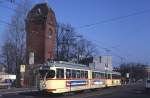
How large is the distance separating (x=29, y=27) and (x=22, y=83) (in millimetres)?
16263

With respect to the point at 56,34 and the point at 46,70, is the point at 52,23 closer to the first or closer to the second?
the point at 56,34

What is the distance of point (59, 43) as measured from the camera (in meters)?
96.9

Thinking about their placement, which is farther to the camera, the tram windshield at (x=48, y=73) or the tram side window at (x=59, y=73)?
the tram side window at (x=59, y=73)

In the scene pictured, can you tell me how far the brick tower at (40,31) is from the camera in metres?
90.8

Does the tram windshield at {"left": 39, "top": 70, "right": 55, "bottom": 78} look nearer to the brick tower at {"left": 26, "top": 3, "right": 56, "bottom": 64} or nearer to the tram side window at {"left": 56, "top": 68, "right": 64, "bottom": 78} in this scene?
the tram side window at {"left": 56, "top": 68, "right": 64, "bottom": 78}

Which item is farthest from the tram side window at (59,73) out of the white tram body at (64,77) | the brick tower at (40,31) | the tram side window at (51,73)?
the brick tower at (40,31)

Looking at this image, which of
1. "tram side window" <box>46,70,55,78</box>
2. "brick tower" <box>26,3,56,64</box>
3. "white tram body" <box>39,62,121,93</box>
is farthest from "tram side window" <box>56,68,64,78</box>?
"brick tower" <box>26,3,56,64</box>

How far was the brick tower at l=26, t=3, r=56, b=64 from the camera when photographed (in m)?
90.8

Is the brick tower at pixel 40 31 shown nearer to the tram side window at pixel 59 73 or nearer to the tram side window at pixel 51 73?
the tram side window at pixel 59 73

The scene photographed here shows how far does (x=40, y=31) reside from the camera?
92312 mm

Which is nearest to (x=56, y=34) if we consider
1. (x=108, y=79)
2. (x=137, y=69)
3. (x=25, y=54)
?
(x=25, y=54)

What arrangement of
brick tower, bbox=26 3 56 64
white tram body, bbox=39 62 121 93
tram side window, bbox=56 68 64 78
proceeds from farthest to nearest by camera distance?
brick tower, bbox=26 3 56 64 → tram side window, bbox=56 68 64 78 → white tram body, bbox=39 62 121 93

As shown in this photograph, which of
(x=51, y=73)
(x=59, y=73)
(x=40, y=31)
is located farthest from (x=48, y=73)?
(x=40, y=31)

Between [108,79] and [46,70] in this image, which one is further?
[108,79]
